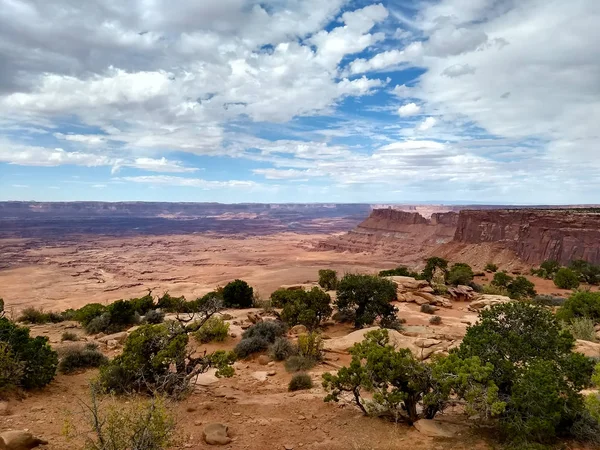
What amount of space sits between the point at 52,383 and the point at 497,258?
58117 millimetres

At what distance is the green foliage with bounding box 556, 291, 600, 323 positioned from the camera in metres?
19.0

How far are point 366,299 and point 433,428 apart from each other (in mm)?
11945

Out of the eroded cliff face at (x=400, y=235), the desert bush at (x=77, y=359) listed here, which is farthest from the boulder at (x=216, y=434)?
the eroded cliff face at (x=400, y=235)

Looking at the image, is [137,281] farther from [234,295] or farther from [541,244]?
[541,244]

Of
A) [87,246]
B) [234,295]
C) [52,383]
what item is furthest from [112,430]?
[87,246]

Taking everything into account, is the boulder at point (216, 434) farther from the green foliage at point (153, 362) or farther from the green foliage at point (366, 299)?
the green foliage at point (366, 299)

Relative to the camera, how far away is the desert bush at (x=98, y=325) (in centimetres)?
1927

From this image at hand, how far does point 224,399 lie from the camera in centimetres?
1040

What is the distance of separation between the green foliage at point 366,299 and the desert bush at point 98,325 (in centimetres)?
1256

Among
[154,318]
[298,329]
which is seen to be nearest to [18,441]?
[298,329]

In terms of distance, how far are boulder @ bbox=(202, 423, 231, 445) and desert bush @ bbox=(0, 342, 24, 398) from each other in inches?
209

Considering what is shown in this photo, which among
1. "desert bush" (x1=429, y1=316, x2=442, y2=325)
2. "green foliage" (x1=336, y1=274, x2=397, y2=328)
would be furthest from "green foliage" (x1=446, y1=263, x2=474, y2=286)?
"green foliage" (x1=336, y1=274, x2=397, y2=328)

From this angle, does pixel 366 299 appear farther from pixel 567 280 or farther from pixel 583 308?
pixel 567 280

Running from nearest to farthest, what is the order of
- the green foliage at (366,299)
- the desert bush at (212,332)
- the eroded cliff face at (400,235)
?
1. the desert bush at (212,332)
2. the green foliage at (366,299)
3. the eroded cliff face at (400,235)
